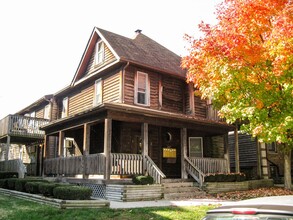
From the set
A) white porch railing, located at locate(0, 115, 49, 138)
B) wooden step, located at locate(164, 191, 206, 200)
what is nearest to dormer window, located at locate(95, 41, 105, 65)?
white porch railing, located at locate(0, 115, 49, 138)

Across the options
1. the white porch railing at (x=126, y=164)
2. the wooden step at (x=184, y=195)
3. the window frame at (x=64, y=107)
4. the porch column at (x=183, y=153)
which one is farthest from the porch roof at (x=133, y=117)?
the window frame at (x=64, y=107)

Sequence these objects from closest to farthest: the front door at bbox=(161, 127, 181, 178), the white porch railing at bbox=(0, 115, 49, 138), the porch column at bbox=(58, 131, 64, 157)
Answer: the porch column at bbox=(58, 131, 64, 157) < the front door at bbox=(161, 127, 181, 178) < the white porch railing at bbox=(0, 115, 49, 138)

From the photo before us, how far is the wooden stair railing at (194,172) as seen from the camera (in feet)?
55.0

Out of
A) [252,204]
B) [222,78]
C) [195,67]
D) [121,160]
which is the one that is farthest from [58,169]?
[252,204]

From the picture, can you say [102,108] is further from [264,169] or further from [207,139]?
[264,169]

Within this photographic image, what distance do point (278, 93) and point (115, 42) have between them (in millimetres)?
11436

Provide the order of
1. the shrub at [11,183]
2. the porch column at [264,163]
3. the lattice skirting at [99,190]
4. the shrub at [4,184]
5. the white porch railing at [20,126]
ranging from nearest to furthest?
the lattice skirting at [99,190], the shrub at [11,183], the shrub at [4,184], the porch column at [264,163], the white porch railing at [20,126]

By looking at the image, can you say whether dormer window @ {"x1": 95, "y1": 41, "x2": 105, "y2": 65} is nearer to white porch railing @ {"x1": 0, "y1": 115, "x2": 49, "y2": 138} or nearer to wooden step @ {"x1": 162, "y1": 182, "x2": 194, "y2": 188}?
white porch railing @ {"x1": 0, "y1": 115, "x2": 49, "y2": 138}

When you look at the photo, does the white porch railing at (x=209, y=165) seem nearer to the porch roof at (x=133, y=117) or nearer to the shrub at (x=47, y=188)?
the porch roof at (x=133, y=117)

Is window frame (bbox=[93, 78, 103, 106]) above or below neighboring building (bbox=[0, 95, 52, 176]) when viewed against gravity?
above

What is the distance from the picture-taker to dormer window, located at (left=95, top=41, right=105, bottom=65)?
2125 centimetres

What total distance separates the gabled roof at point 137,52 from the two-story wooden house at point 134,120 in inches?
2.3

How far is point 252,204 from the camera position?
3.26 meters

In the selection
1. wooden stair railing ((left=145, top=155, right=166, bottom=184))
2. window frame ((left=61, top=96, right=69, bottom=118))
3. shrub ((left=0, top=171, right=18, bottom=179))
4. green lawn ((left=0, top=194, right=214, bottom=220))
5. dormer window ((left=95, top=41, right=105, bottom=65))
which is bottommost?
green lawn ((left=0, top=194, right=214, bottom=220))
